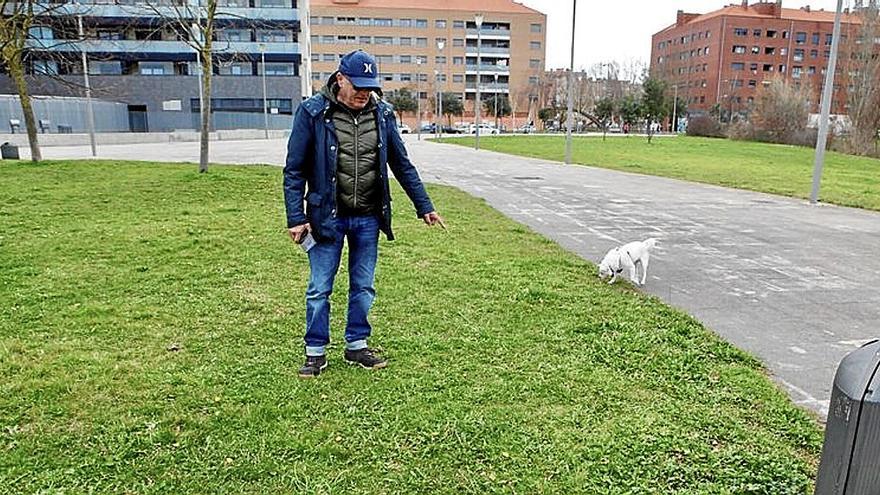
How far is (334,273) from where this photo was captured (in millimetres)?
3848

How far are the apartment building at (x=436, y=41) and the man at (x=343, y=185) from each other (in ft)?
288

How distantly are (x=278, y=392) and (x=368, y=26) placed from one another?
92.0 meters

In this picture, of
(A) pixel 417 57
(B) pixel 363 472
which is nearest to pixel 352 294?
(B) pixel 363 472

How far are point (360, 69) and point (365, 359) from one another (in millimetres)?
1655

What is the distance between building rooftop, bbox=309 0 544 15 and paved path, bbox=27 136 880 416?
8042cm

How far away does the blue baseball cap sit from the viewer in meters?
3.45

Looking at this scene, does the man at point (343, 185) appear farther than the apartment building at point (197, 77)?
No

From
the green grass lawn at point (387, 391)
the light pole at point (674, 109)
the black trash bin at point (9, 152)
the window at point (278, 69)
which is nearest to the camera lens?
the green grass lawn at point (387, 391)

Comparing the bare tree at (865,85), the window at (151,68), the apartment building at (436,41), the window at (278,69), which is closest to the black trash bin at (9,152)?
the window at (151,68)

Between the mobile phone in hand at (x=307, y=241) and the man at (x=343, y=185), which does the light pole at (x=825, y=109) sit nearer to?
the man at (x=343, y=185)

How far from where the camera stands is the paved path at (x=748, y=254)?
454 centimetres

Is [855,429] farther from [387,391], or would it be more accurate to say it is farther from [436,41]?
[436,41]

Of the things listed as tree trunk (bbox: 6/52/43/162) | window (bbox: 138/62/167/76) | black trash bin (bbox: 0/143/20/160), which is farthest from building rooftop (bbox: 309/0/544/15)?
tree trunk (bbox: 6/52/43/162)

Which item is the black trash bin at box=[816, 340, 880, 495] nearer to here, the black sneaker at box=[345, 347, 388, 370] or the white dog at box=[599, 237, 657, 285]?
the black sneaker at box=[345, 347, 388, 370]
